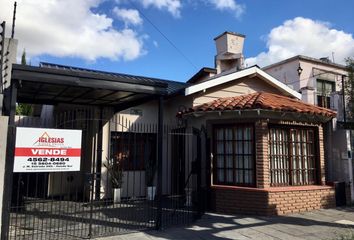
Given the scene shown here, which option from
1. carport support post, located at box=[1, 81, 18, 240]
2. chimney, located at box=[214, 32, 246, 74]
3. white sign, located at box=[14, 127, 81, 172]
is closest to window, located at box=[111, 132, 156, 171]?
white sign, located at box=[14, 127, 81, 172]

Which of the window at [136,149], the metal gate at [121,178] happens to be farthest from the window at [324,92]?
the window at [136,149]

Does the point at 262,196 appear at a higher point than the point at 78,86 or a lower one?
lower

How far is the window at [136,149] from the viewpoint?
12.4 metres

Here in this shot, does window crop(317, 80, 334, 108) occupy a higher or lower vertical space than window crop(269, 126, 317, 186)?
higher

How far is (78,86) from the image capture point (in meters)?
7.10

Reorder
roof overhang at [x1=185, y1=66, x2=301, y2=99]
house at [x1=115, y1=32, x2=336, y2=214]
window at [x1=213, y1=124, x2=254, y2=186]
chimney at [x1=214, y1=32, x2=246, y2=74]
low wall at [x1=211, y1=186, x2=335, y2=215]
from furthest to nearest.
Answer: chimney at [x1=214, y1=32, x2=246, y2=74]
roof overhang at [x1=185, y1=66, x2=301, y2=99]
window at [x1=213, y1=124, x2=254, y2=186]
house at [x1=115, y1=32, x2=336, y2=214]
low wall at [x1=211, y1=186, x2=335, y2=215]

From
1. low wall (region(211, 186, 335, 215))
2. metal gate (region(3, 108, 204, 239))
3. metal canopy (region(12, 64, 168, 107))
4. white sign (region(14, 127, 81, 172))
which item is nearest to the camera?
white sign (region(14, 127, 81, 172))

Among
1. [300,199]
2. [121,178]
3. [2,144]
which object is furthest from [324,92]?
[2,144]

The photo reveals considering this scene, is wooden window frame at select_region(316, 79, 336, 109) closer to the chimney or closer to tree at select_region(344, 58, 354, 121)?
tree at select_region(344, 58, 354, 121)

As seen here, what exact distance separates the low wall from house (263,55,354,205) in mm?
1829

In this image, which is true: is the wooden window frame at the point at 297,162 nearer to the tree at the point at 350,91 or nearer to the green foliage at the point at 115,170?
the tree at the point at 350,91

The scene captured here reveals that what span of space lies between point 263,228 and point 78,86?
533 centimetres

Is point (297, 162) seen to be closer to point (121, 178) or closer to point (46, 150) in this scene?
point (121, 178)

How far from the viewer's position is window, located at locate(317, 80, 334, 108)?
15.5 m
